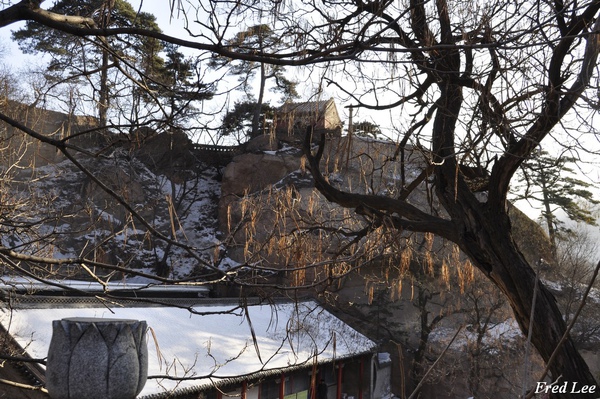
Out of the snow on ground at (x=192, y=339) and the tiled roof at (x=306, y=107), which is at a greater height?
the tiled roof at (x=306, y=107)

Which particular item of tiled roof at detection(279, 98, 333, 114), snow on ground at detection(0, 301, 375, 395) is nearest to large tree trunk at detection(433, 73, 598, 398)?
tiled roof at detection(279, 98, 333, 114)

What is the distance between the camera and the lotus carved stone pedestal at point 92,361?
7.66 feet

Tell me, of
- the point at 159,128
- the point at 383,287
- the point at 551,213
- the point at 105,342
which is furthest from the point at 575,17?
the point at 551,213

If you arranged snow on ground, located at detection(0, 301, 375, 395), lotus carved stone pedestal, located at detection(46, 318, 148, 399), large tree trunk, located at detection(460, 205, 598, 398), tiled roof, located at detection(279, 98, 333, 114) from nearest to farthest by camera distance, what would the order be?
lotus carved stone pedestal, located at detection(46, 318, 148, 399) → large tree trunk, located at detection(460, 205, 598, 398) → tiled roof, located at detection(279, 98, 333, 114) → snow on ground, located at detection(0, 301, 375, 395)

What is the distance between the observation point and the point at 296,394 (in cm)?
1102

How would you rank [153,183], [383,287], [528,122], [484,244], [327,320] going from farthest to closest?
1. [153,183]
2. [383,287]
3. [327,320]
4. [484,244]
5. [528,122]

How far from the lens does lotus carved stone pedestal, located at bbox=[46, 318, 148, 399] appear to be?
2.34 meters

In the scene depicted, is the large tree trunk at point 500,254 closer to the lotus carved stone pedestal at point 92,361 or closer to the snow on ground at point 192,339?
the lotus carved stone pedestal at point 92,361

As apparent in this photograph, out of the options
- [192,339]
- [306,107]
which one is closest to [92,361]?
[306,107]

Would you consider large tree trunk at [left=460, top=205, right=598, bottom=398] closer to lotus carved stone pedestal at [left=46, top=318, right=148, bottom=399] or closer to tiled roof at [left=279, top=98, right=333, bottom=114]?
tiled roof at [left=279, top=98, right=333, bottom=114]

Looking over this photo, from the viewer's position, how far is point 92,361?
7.69ft

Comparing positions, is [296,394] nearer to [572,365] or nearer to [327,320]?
[327,320]

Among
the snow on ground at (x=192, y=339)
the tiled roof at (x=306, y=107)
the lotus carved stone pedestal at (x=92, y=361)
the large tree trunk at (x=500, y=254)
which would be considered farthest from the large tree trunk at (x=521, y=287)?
the snow on ground at (x=192, y=339)

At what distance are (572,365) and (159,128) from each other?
2.94m
